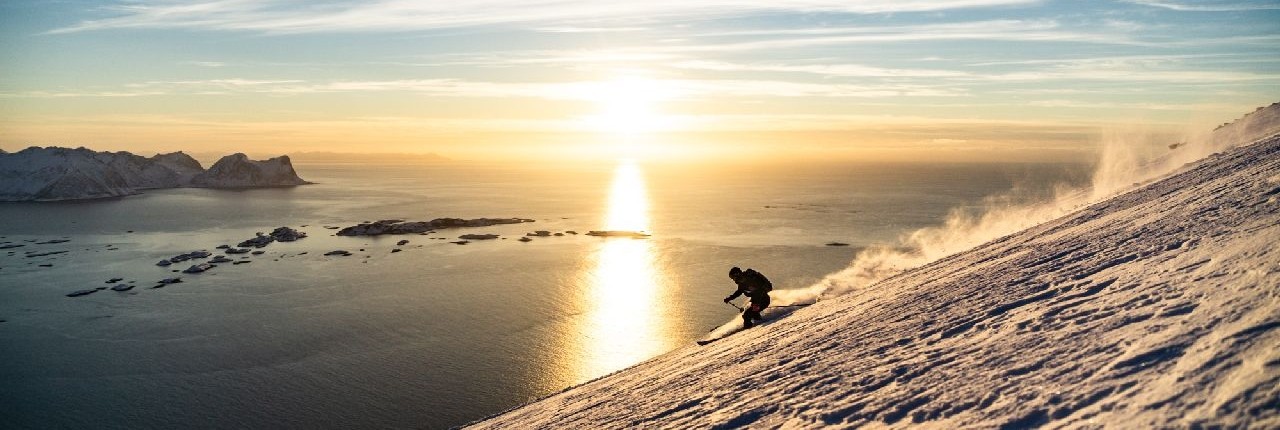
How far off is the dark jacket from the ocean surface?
41.8 feet

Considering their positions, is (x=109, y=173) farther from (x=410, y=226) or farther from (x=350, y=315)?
(x=350, y=315)

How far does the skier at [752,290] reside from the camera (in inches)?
626

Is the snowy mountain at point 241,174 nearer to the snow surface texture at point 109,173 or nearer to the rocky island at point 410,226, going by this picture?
the snow surface texture at point 109,173

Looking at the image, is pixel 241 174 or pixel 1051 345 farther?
pixel 241 174

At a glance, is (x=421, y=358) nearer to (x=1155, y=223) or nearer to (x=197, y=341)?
(x=197, y=341)

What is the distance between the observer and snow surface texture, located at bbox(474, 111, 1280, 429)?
518cm

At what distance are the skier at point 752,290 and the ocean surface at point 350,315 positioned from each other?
12.5 meters

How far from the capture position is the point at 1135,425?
4.76m

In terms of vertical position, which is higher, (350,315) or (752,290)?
(752,290)

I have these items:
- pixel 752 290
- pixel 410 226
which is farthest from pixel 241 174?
pixel 752 290

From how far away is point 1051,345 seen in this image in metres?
6.61

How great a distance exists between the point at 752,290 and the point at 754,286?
280mm

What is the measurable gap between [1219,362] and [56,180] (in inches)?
6533

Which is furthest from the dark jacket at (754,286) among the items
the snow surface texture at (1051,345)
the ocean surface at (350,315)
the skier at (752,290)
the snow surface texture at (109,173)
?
the snow surface texture at (109,173)
